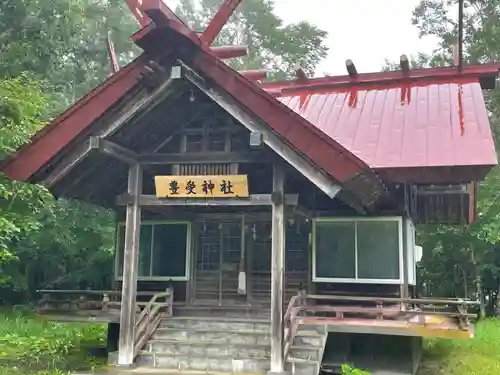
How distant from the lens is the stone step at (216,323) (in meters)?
10.1

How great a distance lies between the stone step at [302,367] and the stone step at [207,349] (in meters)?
0.46

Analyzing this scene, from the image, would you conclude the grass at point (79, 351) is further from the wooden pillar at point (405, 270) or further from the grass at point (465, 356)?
the wooden pillar at point (405, 270)

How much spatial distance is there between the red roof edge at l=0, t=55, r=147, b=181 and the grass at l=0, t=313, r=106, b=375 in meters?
2.62

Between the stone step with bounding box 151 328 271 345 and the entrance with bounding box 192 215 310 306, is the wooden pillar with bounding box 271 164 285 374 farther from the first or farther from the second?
the entrance with bounding box 192 215 310 306

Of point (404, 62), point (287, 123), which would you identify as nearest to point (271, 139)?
point (287, 123)

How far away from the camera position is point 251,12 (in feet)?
105

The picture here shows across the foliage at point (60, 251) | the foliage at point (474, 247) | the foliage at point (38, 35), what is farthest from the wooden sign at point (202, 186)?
the foliage at point (474, 247)

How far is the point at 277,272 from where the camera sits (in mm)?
8648

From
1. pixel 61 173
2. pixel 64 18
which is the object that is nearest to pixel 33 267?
pixel 64 18

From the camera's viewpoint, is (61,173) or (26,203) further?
(26,203)

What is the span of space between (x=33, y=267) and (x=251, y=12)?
18205 millimetres

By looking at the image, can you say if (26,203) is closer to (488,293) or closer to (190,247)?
(190,247)

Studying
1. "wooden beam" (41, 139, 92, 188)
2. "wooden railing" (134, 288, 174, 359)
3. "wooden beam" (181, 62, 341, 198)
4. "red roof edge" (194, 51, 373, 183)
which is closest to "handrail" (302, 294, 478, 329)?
"wooden beam" (181, 62, 341, 198)

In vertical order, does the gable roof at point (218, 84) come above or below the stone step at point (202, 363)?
above
